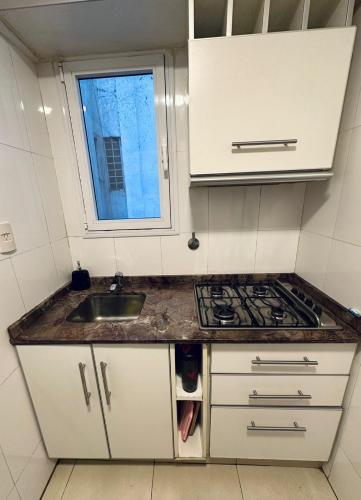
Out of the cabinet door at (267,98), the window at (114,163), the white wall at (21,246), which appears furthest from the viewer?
the window at (114,163)

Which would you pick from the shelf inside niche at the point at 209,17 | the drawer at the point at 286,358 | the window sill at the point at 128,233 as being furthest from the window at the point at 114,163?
the drawer at the point at 286,358

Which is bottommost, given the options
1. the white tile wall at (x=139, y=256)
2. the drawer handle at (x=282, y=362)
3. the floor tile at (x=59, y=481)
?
the floor tile at (x=59, y=481)

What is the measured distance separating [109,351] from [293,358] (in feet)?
2.65

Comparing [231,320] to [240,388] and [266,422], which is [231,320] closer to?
[240,388]

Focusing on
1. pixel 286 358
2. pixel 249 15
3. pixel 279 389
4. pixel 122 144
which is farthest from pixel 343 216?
pixel 122 144

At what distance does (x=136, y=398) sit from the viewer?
0.95 meters

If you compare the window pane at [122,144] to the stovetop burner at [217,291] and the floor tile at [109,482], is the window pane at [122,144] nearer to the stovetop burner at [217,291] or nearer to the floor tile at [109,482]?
the stovetop burner at [217,291]

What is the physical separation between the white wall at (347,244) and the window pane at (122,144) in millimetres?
955

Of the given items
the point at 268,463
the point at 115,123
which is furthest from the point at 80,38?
the point at 268,463

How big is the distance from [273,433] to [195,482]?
1.63 feet

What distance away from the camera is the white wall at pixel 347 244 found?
0.85m

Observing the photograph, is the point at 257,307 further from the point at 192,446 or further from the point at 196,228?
the point at 192,446

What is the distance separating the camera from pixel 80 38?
98 cm

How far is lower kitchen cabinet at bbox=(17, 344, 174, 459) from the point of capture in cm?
90
